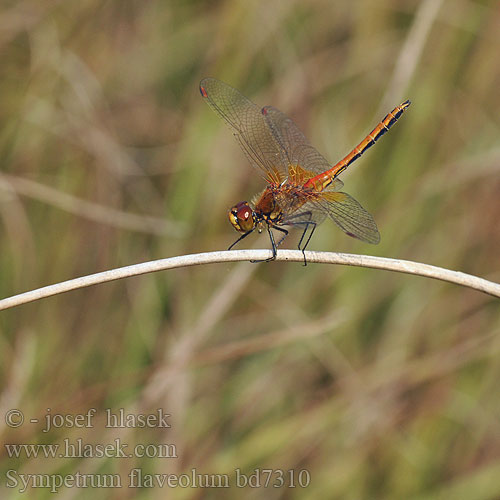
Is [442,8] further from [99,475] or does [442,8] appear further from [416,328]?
[99,475]

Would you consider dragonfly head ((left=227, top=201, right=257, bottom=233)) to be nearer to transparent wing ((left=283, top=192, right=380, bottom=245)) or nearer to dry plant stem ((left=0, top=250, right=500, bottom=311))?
transparent wing ((left=283, top=192, right=380, bottom=245))

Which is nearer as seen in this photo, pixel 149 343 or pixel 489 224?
pixel 149 343

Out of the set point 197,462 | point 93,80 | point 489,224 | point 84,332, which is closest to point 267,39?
point 93,80

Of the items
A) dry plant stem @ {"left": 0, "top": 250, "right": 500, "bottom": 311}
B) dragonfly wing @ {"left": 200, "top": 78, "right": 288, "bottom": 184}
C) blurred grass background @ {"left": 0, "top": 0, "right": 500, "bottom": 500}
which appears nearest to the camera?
dry plant stem @ {"left": 0, "top": 250, "right": 500, "bottom": 311}

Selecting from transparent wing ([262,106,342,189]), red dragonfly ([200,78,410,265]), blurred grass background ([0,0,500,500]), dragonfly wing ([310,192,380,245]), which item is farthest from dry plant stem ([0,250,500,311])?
transparent wing ([262,106,342,189])

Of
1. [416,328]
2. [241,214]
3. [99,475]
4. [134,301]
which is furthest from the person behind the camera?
[416,328]

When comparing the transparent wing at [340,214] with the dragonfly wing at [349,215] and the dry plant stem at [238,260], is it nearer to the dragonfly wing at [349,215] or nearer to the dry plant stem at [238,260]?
the dragonfly wing at [349,215]

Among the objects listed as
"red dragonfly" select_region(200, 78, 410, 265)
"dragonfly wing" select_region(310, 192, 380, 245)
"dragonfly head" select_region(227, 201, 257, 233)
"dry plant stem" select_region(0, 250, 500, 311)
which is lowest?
"dry plant stem" select_region(0, 250, 500, 311)

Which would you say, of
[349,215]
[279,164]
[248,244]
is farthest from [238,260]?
[248,244]
